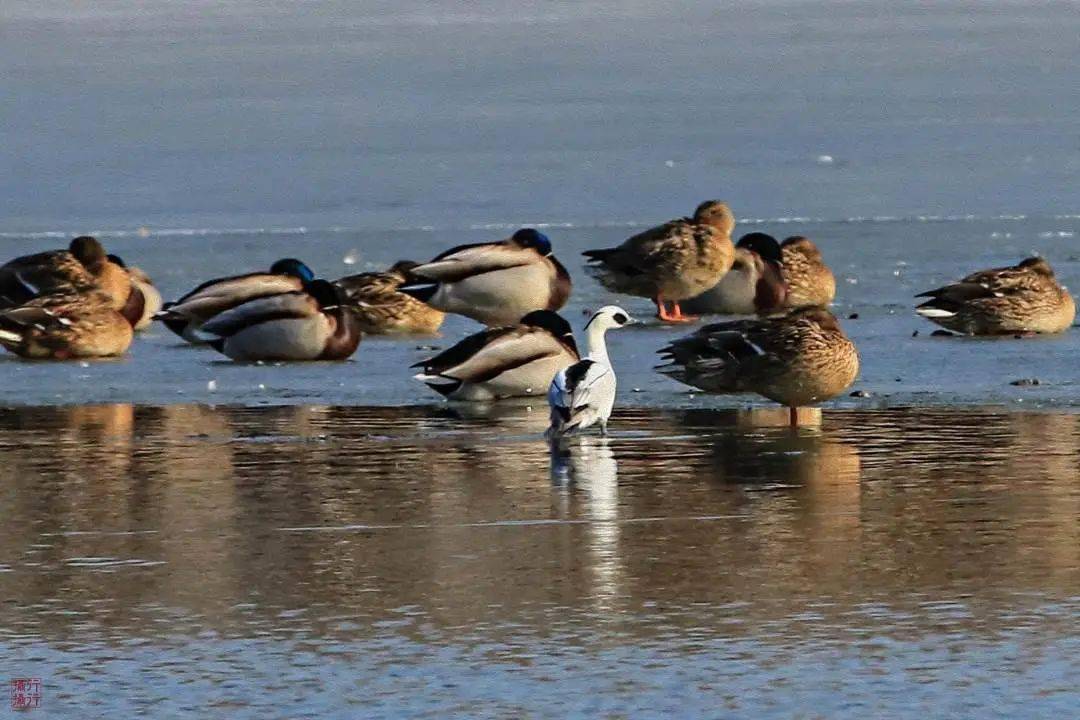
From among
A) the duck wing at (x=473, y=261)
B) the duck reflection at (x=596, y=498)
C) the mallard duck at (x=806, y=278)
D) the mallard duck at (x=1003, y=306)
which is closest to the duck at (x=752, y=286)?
the mallard duck at (x=806, y=278)

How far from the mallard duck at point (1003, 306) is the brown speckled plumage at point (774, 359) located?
2.48 metres

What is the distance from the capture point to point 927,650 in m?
4.98

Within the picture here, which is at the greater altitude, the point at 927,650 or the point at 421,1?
the point at 421,1

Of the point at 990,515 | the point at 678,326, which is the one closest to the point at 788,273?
the point at 678,326

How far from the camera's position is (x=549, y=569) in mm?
5941

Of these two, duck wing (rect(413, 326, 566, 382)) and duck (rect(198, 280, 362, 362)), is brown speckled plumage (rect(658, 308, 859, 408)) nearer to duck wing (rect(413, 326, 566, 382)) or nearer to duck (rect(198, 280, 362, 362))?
duck wing (rect(413, 326, 566, 382))

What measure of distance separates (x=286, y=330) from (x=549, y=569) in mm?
6047

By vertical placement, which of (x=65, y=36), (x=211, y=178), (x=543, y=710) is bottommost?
(x=543, y=710)

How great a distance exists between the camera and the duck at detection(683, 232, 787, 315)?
47.1 feet

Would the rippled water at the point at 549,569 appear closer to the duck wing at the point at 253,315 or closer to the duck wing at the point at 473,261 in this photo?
the duck wing at the point at 253,315

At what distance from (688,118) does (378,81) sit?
4.08 m

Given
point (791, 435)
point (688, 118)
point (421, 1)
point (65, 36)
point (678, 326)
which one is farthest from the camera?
point (421, 1)

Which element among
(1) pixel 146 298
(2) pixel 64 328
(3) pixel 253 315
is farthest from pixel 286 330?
(1) pixel 146 298

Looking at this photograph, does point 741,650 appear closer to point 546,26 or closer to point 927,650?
point 927,650
